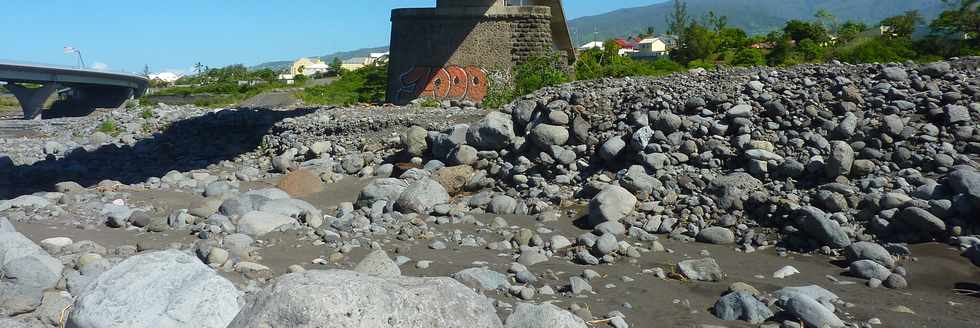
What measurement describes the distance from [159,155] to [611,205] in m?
15.5

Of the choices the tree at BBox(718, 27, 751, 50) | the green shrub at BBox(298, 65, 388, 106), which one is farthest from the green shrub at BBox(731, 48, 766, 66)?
the green shrub at BBox(298, 65, 388, 106)

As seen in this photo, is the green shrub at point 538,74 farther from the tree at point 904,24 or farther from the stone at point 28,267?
the stone at point 28,267

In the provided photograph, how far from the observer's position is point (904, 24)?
1078 inches

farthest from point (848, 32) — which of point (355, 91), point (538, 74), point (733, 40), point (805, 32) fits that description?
point (355, 91)

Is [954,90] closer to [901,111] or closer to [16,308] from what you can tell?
[901,111]

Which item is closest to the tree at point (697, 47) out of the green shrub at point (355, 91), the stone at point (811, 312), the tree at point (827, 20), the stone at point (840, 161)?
the tree at point (827, 20)

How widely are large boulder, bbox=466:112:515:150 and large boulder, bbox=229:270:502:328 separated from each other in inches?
353

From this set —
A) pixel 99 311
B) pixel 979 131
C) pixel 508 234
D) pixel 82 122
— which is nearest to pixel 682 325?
pixel 508 234

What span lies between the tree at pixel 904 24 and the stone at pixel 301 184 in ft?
64.7

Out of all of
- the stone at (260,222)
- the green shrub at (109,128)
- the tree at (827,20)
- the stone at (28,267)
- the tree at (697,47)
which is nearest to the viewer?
the stone at (28,267)

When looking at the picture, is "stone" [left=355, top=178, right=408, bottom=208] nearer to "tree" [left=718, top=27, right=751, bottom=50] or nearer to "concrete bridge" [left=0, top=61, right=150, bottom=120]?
"tree" [left=718, top=27, right=751, bottom=50]

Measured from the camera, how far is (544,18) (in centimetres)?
2445

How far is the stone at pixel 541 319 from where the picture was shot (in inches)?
199

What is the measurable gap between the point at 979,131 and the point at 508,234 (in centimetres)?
577
